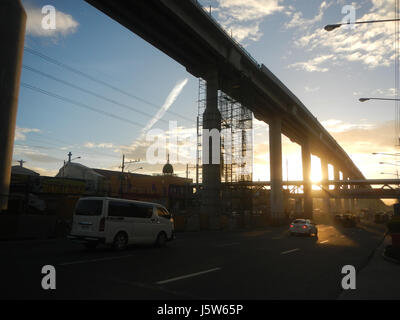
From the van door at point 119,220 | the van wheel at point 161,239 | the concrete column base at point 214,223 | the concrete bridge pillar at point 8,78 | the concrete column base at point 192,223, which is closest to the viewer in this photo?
the van door at point 119,220

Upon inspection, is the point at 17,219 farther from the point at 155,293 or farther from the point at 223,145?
the point at 223,145

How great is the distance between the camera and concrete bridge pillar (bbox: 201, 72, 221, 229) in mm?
37875

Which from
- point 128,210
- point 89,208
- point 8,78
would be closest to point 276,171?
point 8,78

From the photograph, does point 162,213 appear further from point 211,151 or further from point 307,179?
point 307,179

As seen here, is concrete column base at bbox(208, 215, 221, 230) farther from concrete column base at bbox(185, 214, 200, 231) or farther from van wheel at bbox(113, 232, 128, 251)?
van wheel at bbox(113, 232, 128, 251)

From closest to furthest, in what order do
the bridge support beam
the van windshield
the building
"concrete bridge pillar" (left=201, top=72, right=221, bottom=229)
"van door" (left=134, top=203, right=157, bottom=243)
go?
the van windshield → "van door" (left=134, top=203, right=157, bottom=243) → "concrete bridge pillar" (left=201, top=72, right=221, bottom=229) → the bridge support beam → the building

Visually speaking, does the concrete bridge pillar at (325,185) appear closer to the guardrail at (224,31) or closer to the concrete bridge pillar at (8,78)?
the guardrail at (224,31)

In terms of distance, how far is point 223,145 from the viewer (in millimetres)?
44500

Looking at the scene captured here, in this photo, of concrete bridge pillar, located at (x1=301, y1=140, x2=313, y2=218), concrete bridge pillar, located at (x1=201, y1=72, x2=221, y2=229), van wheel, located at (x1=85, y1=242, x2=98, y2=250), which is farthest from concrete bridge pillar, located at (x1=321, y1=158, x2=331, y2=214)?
van wheel, located at (x1=85, y1=242, x2=98, y2=250)

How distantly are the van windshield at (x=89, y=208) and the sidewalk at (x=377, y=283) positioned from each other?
9.36m

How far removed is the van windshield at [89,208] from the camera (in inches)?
508

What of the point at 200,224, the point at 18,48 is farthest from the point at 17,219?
the point at 200,224

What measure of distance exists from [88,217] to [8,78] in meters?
13.3

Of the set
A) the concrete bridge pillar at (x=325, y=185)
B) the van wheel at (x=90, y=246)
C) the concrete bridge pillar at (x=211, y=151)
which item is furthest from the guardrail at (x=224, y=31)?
the concrete bridge pillar at (x=325, y=185)
